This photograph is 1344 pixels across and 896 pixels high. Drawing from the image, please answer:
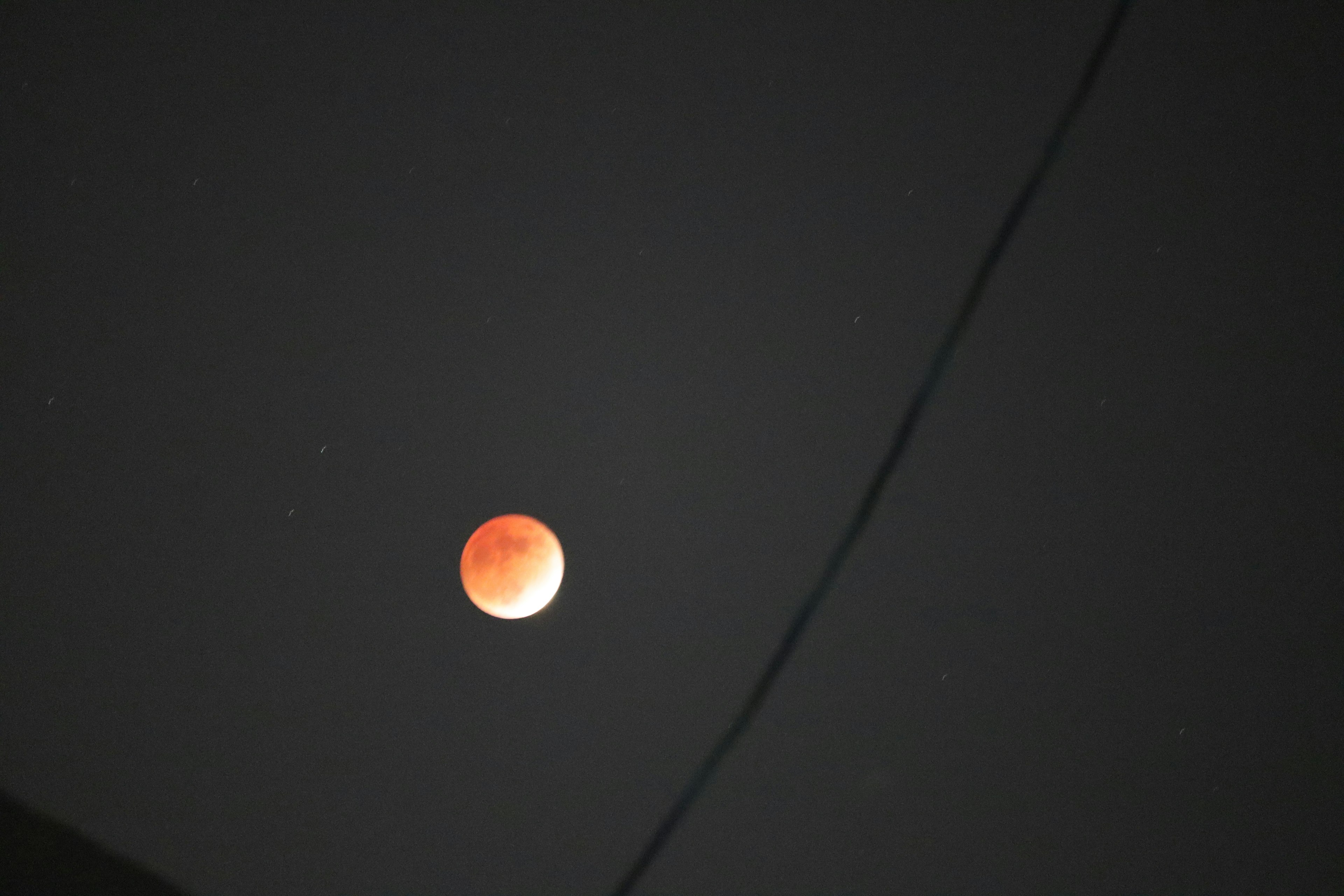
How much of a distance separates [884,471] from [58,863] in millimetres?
693

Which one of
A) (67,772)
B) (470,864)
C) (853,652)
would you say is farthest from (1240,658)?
(67,772)

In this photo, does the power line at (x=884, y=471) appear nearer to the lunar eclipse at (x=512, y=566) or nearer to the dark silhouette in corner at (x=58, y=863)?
the lunar eclipse at (x=512, y=566)

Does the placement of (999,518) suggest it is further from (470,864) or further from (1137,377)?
(470,864)

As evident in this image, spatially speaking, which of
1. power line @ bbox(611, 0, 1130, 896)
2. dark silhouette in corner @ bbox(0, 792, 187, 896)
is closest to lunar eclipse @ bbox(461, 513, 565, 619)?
power line @ bbox(611, 0, 1130, 896)

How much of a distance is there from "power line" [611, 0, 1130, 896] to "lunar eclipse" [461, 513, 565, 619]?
0.18m

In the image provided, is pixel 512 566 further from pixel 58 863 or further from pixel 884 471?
pixel 58 863

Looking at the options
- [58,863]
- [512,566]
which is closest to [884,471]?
[512,566]

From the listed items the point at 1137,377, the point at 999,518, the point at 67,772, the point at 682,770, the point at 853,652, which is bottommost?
the point at 67,772

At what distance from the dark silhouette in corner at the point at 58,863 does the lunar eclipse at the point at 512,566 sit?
1.15 feet

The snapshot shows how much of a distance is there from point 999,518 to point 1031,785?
21 centimetres

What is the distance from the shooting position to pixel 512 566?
605 mm

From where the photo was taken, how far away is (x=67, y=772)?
0.64m

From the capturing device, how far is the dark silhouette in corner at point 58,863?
0.57 meters

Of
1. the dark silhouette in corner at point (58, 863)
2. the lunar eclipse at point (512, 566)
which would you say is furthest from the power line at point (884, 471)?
the dark silhouette in corner at point (58, 863)
